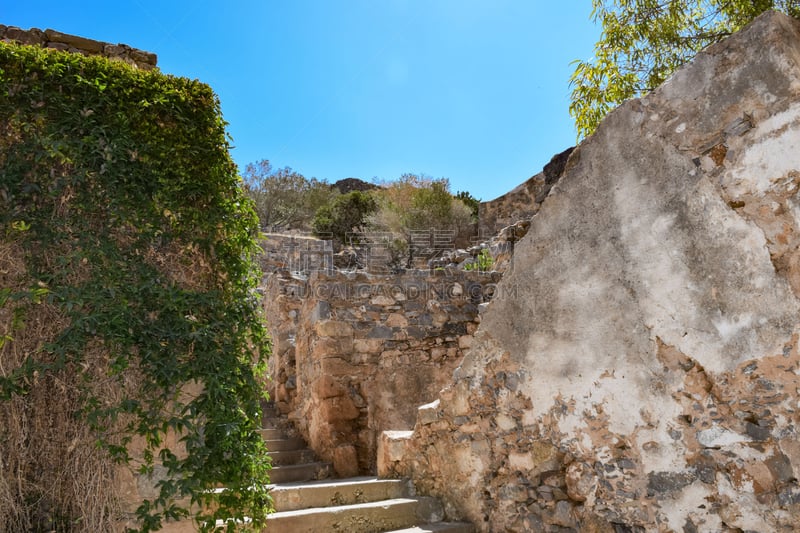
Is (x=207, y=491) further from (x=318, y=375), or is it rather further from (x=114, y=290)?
(x=318, y=375)

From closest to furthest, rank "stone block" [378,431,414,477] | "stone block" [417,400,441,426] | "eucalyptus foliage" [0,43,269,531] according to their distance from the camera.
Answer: "eucalyptus foliage" [0,43,269,531] < "stone block" [417,400,441,426] < "stone block" [378,431,414,477]

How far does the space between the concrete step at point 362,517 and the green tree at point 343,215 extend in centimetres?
1613

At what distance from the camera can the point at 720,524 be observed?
105 inches

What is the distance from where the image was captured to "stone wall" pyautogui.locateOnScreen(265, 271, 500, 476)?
18.8 ft

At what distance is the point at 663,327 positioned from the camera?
290cm

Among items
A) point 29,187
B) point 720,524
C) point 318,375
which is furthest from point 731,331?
point 318,375

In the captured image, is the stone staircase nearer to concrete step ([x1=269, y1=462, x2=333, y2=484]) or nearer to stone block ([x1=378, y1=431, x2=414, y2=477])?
stone block ([x1=378, y1=431, x2=414, y2=477])

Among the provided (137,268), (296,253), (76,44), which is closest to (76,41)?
(76,44)

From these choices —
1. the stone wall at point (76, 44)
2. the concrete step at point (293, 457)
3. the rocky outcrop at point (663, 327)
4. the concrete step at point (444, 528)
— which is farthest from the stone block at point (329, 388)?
the stone wall at point (76, 44)

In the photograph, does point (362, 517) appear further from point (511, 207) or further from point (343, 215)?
point (343, 215)

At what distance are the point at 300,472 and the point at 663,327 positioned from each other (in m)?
3.58

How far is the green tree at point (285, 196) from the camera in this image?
2290 cm

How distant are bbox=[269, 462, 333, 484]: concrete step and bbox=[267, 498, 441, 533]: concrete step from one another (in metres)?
1.42

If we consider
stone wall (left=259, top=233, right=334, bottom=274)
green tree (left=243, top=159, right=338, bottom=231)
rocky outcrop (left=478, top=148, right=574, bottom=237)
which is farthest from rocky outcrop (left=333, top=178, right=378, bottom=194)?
rocky outcrop (left=478, top=148, right=574, bottom=237)
